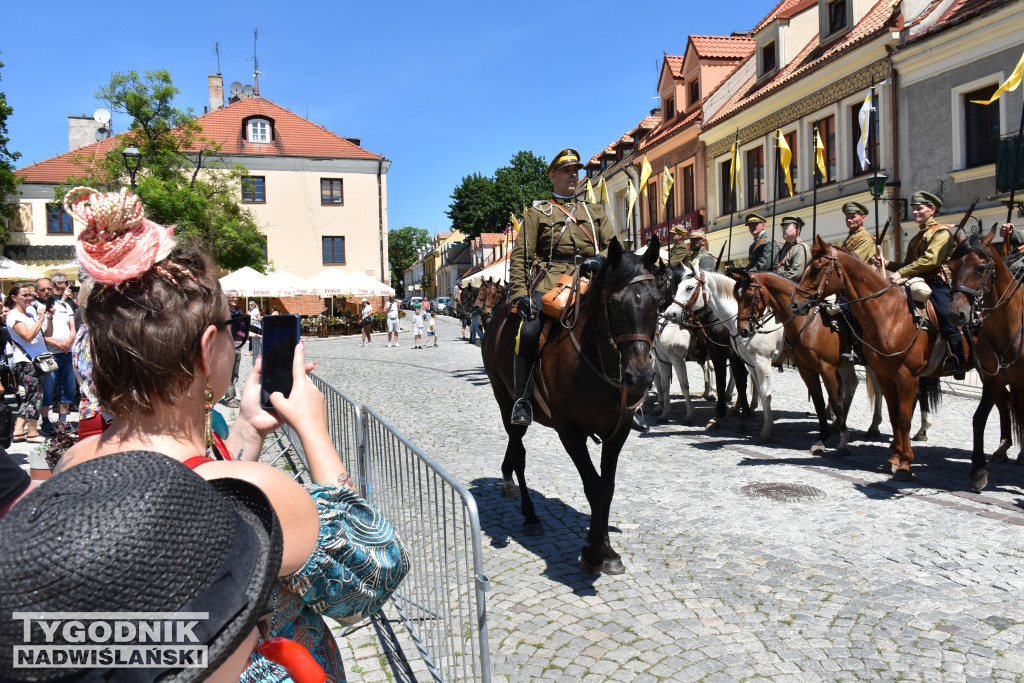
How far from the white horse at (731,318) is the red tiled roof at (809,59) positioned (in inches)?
499

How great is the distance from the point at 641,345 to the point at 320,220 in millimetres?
43226

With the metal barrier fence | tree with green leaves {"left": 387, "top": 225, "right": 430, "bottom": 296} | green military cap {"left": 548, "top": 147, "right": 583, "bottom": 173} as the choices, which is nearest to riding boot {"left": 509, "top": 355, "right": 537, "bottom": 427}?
the metal barrier fence

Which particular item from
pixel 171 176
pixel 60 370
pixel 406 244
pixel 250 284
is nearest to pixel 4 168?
pixel 171 176

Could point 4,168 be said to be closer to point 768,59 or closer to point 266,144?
point 266,144

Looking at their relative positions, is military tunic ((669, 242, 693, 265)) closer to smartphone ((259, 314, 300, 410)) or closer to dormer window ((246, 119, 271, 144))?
smartphone ((259, 314, 300, 410))

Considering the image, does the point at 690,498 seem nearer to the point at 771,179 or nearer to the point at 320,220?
the point at 771,179

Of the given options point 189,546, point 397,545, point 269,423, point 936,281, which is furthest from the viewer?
point 936,281

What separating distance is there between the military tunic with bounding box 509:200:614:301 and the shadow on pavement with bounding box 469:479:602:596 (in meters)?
1.81

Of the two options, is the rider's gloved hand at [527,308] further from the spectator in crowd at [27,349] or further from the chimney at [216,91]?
the chimney at [216,91]

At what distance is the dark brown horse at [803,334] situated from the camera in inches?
328

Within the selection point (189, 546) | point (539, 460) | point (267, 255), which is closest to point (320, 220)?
point (267, 255)

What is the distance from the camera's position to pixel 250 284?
26781 millimetres

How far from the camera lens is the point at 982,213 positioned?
1589cm

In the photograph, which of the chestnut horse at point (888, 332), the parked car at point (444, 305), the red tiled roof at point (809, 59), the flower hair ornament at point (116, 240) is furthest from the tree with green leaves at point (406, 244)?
the flower hair ornament at point (116, 240)
